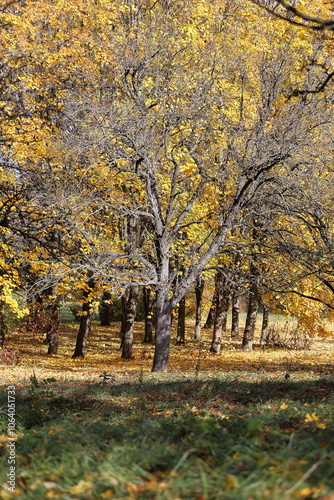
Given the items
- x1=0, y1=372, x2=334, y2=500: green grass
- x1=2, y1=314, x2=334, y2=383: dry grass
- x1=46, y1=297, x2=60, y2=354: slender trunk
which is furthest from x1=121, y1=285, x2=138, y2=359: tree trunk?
x1=0, y1=372, x2=334, y2=500: green grass

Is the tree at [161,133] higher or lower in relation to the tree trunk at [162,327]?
higher

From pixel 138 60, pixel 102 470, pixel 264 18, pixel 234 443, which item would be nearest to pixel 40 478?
pixel 102 470

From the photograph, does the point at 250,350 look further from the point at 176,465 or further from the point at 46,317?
the point at 176,465

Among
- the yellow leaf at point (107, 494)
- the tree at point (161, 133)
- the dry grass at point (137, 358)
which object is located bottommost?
the dry grass at point (137, 358)

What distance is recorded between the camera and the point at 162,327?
14352 millimetres

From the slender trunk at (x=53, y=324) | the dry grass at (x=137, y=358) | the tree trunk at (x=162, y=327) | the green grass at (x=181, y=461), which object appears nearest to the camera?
the green grass at (x=181, y=461)

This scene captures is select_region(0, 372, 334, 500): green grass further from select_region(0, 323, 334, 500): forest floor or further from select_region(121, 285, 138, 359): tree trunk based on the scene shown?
select_region(121, 285, 138, 359): tree trunk

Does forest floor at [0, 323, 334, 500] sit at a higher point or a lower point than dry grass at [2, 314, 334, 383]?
higher

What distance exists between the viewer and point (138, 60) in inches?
547

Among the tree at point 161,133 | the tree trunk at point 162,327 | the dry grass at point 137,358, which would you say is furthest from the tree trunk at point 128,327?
the tree trunk at point 162,327

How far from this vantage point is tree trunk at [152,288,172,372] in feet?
46.8

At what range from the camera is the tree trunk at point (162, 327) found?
561 inches

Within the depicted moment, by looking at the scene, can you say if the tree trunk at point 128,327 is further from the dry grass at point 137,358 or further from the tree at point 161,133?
the tree at point 161,133

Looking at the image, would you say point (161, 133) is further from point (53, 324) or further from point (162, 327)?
point (53, 324)
